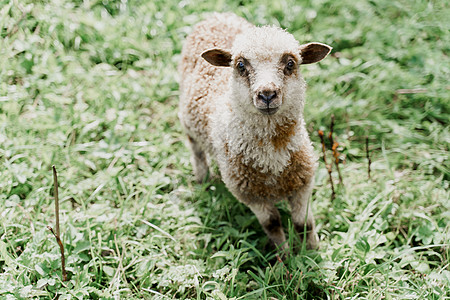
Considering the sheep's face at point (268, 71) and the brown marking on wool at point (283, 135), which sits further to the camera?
the brown marking on wool at point (283, 135)

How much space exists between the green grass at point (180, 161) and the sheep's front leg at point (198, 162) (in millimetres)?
125

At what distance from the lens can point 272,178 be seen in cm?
272

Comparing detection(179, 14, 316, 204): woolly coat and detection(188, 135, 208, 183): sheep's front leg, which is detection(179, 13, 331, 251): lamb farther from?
detection(188, 135, 208, 183): sheep's front leg

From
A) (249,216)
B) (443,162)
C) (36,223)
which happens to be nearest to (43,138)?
(36,223)

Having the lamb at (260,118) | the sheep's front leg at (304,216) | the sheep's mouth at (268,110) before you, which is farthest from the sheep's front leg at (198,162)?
the sheep's mouth at (268,110)

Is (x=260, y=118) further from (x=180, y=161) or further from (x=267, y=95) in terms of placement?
(x=180, y=161)

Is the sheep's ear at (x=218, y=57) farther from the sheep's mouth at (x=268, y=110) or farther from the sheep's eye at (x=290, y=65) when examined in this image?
the sheep's mouth at (x=268, y=110)

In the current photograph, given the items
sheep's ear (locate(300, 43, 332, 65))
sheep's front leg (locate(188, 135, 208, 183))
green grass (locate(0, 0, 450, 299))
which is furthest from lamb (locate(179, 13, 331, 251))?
green grass (locate(0, 0, 450, 299))

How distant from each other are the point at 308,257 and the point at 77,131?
252 cm

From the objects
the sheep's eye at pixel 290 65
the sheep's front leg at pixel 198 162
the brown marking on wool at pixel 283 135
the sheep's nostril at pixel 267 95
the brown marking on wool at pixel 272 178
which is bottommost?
the sheep's front leg at pixel 198 162

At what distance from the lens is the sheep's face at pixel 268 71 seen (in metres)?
2.34

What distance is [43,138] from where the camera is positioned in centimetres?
384

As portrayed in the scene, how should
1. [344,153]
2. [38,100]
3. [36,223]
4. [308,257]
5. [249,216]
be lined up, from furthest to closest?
[38,100] < [344,153] < [249,216] < [36,223] < [308,257]

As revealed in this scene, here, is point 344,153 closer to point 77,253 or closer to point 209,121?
point 209,121
